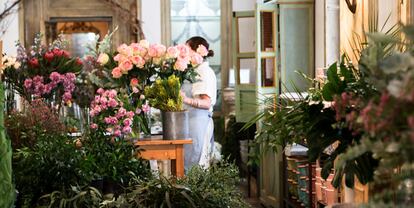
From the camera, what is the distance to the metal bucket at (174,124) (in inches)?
226

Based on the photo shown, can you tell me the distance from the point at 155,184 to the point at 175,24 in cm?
749

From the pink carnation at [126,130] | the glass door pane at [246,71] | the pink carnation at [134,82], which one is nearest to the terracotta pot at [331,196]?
the pink carnation at [126,130]

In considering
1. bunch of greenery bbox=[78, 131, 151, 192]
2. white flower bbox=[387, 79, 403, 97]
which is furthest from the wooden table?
white flower bbox=[387, 79, 403, 97]

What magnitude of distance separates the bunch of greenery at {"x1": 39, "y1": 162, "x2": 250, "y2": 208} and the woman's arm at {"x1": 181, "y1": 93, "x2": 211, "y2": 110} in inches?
129

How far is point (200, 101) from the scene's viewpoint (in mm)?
6688

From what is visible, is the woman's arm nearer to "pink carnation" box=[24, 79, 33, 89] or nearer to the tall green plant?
"pink carnation" box=[24, 79, 33, 89]

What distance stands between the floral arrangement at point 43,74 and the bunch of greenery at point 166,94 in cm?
94

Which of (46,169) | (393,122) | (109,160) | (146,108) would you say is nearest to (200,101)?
(146,108)

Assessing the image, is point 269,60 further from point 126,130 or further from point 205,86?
point 126,130

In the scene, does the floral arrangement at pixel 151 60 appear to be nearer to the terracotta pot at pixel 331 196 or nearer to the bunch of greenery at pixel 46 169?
the terracotta pot at pixel 331 196

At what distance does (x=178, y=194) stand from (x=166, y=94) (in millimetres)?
2966

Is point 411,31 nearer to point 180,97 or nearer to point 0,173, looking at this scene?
point 0,173

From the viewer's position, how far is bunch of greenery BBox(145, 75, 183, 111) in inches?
227

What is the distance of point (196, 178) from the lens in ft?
10.3
